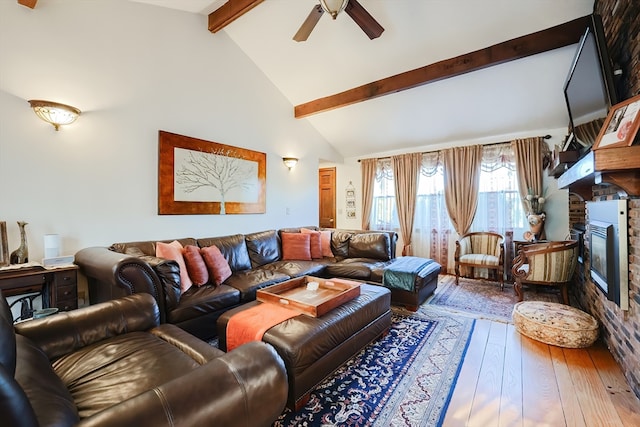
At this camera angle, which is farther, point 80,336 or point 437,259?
point 437,259

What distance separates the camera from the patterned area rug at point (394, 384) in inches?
62.6

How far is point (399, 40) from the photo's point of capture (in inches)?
128

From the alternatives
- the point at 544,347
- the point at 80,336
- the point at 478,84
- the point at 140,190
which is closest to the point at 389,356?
the point at 544,347

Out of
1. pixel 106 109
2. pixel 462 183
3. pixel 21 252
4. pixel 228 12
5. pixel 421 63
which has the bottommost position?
pixel 21 252

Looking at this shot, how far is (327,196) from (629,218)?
5064 millimetres

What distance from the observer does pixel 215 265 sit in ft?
9.52

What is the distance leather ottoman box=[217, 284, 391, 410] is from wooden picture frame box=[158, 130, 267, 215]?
183 cm

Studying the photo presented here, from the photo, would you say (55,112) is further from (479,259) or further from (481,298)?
(479,259)

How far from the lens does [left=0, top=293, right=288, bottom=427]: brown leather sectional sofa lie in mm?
777

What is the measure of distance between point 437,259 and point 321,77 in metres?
3.66

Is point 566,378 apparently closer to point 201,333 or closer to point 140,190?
point 201,333

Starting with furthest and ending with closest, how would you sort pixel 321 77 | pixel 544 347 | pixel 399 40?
pixel 321 77 < pixel 399 40 < pixel 544 347

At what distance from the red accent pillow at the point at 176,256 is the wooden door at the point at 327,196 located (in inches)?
156

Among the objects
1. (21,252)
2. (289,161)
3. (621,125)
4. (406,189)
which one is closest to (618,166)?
(621,125)
